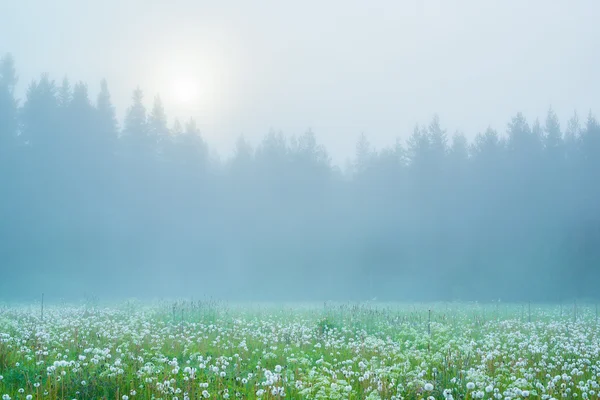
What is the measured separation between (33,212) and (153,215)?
11.7 m

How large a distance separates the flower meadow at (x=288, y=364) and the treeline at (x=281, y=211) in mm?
31403

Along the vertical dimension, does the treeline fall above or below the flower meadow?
above

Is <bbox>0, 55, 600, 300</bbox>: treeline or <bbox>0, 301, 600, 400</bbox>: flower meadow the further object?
<bbox>0, 55, 600, 300</bbox>: treeline

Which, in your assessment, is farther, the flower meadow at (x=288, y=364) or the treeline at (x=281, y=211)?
the treeline at (x=281, y=211)

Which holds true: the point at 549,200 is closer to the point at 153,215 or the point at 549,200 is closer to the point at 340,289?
the point at 340,289

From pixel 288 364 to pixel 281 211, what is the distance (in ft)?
152

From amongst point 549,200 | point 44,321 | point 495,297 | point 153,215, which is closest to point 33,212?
point 153,215

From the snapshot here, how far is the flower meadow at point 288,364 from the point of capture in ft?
25.6

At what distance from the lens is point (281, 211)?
5688 centimetres

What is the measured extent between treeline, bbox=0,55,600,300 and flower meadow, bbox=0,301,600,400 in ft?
103

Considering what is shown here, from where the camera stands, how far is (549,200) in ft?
166

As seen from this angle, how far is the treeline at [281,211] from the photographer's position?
46.9 meters

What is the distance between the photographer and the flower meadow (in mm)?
7793

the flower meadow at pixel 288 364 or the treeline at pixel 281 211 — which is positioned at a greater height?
the treeline at pixel 281 211
